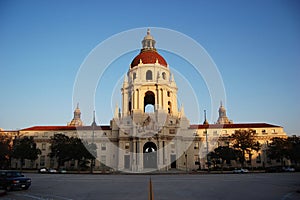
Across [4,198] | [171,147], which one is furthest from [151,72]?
[4,198]

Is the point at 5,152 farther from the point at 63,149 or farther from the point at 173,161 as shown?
the point at 173,161

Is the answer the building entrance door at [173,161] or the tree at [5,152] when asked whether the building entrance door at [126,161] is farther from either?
the tree at [5,152]

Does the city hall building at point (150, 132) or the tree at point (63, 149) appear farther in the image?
the city hall building at point (150, 132)

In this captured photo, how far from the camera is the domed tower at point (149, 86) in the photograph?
3030 inches

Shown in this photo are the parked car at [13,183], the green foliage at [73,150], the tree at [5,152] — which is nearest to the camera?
the parked car at [13,183]

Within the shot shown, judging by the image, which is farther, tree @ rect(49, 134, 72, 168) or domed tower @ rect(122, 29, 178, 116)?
domed tower @ rect(122, 29, 178, 116)

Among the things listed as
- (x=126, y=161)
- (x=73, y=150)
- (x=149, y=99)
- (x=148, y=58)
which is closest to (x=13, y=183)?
(x=73, y=150)

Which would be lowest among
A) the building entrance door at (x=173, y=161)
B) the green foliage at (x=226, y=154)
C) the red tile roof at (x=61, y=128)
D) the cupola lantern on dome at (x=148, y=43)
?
the building entrance door at (x=173, y=161)

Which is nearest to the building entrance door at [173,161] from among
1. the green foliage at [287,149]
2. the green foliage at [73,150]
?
the green foliage at [73,150]

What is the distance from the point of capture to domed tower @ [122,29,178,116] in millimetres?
76956

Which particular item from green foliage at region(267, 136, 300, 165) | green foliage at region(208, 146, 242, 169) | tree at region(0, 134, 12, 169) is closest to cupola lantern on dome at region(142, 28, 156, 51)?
green foliage at region(208, 146, 242, 169)

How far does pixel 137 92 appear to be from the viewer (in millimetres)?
77688

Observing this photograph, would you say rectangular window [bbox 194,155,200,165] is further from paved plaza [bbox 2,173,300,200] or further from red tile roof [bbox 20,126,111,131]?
paved plaza [bbox 2,173,300,200]

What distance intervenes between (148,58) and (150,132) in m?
22.7
